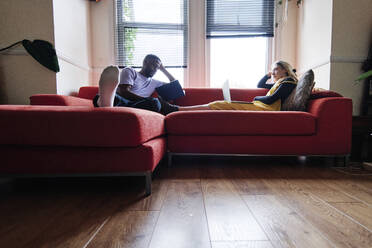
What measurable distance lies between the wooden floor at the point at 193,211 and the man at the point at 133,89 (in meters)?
0.59

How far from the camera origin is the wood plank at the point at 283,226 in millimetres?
671

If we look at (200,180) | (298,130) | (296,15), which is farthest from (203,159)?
(296,15)

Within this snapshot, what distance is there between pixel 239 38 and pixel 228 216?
294 centimetres

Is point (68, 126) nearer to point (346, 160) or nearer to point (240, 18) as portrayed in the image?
point (346, 160)

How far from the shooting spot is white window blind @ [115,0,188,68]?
3070 mm

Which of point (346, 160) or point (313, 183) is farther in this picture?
point (346, 160)

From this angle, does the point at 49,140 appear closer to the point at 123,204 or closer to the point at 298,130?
the point at 123,204

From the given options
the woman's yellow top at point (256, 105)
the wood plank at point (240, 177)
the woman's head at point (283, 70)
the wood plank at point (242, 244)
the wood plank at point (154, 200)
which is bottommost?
the wood plank at point (240, 177)

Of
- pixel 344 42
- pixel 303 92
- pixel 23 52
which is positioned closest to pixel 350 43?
pixel 344 42

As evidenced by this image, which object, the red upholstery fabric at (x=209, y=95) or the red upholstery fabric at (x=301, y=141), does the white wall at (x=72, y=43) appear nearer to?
the red upholstery fabric at (x=209, y=95)

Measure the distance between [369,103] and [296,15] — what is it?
5.35 feet

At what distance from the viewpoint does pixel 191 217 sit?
84 cm

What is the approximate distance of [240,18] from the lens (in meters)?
3.10

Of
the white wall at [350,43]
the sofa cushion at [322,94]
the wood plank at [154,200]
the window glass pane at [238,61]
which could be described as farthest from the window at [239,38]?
the wood plank at [154,200]
